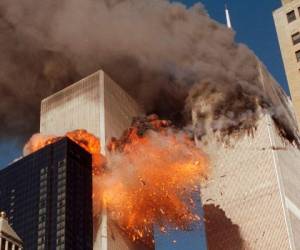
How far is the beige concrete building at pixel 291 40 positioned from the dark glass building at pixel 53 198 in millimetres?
103035

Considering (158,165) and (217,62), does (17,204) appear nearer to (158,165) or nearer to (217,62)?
(158,165)

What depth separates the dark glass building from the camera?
557 feet

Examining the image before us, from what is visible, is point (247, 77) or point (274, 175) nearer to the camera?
point (247, 77)

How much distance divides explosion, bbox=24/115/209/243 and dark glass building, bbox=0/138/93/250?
19.3 feet

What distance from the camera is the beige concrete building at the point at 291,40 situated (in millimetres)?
67875

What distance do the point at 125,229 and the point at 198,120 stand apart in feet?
113

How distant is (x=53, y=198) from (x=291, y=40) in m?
113

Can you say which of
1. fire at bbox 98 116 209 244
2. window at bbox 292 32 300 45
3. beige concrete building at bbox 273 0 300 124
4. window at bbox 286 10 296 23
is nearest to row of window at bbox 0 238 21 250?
beige concrete building at bbox 273 0 300 124

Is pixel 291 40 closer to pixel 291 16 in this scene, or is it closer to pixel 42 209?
pixel 291 16

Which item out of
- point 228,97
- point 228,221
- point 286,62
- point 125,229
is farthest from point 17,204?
point 286,62

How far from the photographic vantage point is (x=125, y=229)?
183 m

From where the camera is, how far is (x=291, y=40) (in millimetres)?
72188

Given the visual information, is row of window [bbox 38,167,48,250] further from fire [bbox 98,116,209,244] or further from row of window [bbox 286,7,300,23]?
row of window [bbox 286,7,300,23]

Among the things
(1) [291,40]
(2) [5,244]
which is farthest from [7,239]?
(1) [291,40]
